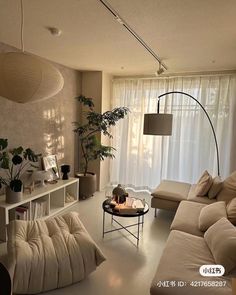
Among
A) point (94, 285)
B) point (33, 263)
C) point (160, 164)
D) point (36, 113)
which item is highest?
point (36, 113)

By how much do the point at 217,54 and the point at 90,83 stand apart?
242cm

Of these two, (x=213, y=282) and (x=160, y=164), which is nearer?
(x=213, y=282)

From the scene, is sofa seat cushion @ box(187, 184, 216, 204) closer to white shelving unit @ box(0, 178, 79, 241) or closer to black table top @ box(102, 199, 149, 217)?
black table top @ box(102, 199, 149, 217)

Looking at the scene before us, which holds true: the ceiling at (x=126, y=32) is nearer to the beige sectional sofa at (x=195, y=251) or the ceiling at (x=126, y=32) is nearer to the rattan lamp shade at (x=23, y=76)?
the rattan lamp shade at (x=23, y=76)

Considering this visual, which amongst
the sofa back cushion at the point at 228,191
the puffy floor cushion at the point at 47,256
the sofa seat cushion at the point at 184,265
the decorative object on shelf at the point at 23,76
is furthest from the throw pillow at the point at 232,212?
the decorative object on shelf at the point at 23,76

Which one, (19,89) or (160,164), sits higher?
(19,89)

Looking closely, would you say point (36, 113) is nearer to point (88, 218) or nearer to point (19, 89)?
point (88, 218)

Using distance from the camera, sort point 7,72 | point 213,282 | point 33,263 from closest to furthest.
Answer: point 7,72
point 213,282
point 33,263

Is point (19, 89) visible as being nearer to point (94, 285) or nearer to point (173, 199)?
point (94, 285)

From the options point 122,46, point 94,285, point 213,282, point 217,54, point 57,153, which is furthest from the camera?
point 57,153

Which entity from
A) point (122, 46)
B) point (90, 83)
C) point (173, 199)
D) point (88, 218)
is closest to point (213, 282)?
point (173, 199)

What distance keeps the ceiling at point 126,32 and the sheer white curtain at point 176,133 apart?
575mm

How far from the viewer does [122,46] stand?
115 inches

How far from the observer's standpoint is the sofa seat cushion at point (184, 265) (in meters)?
1.51
